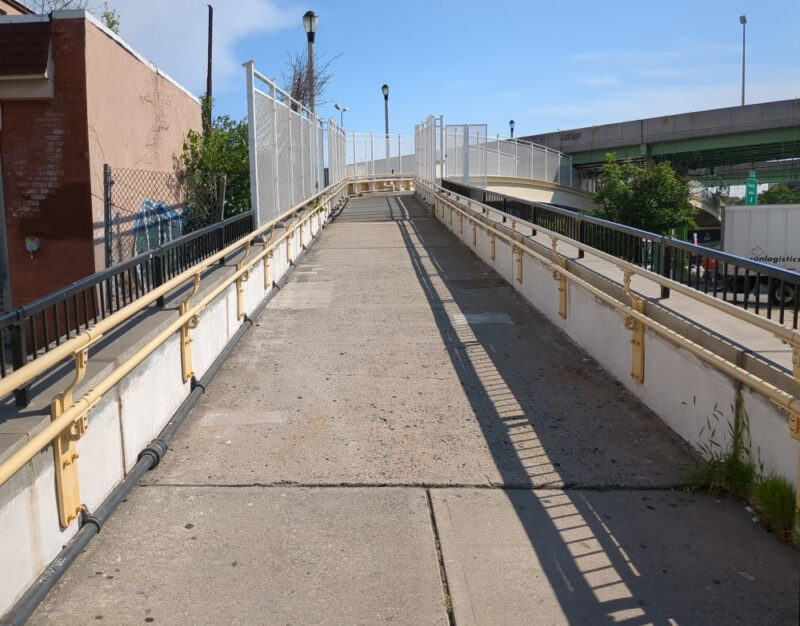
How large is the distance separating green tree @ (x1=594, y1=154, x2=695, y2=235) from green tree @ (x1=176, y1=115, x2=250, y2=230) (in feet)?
91.0

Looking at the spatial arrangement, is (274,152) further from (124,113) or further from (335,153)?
(335,153)

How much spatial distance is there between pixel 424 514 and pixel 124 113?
9.87 metres

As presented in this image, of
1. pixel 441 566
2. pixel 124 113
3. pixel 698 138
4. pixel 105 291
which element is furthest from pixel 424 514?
pixel 698 138

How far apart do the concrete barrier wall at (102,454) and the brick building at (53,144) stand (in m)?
4.56

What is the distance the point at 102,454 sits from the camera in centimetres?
445

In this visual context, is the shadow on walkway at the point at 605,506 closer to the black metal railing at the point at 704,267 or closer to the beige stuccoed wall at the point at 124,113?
the black metal railing at the point at 704,267

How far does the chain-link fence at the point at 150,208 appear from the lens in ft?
37.9

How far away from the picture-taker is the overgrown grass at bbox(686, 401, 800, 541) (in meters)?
4.11

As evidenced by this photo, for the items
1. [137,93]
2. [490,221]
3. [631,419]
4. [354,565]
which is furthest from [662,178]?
[354,565]

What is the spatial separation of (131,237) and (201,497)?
8.55 m

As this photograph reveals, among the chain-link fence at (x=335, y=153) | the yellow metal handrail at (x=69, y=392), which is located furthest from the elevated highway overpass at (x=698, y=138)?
the yellow metal handrail at (x=69, y=392)

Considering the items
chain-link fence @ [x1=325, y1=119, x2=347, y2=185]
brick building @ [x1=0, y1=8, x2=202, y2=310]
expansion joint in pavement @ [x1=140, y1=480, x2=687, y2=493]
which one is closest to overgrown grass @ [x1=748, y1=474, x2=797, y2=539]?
expansion joint in pavement @ [x1=140, y1=480, x2=687, y2=493]

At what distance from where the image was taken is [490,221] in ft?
46.1

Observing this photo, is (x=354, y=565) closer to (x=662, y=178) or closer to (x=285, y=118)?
(x=285, y=118)
